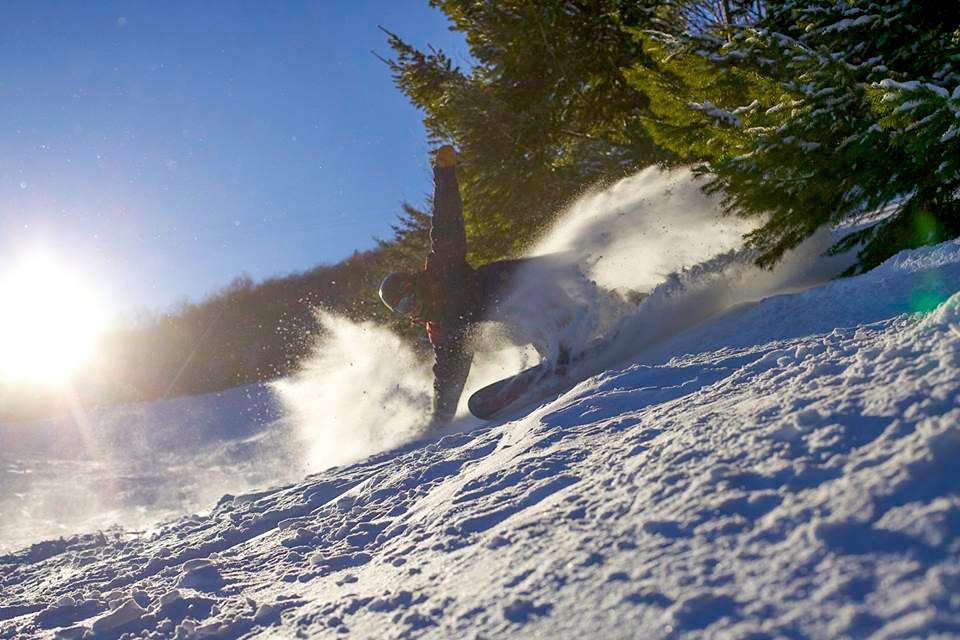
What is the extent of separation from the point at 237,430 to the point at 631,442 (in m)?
15.7

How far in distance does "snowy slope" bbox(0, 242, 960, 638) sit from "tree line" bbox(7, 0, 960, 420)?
0.88m

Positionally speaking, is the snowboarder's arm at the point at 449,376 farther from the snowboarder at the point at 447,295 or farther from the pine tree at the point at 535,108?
the pine tree at the point at 535,108

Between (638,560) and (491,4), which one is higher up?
(491,4)

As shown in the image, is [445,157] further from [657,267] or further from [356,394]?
[356,394]

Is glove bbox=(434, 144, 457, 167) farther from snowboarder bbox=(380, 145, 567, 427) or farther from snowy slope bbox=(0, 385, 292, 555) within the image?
snowy slope bbox=(0, 385, 292, 555)

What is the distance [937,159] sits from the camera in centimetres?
406

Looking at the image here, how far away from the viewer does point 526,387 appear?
5859 millimetres

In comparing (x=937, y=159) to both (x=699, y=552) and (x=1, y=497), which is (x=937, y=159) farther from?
(x=1, y=497)

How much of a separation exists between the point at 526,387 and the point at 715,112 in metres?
2.79

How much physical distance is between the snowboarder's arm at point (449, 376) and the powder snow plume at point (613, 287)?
24 cm

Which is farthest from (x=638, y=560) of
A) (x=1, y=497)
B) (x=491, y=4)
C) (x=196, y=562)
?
(x=491, y=4)

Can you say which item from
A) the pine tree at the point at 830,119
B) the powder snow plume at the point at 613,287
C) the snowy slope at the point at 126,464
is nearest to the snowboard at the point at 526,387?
the powder snow plume at the point at 613,287

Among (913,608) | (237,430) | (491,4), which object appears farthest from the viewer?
(237,430)

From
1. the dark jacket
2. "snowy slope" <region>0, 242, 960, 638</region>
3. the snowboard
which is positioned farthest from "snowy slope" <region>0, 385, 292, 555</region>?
"snowy slope" <region>0, 242, 960, 638</region>
